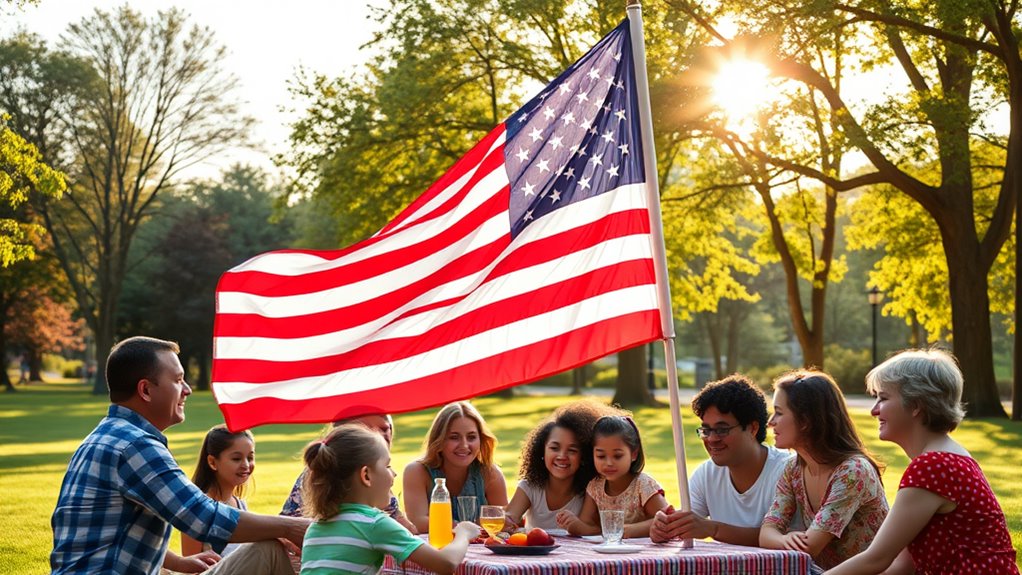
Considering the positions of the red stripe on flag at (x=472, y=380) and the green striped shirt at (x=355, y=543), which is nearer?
the green striped shirt at (x=355, y=543)

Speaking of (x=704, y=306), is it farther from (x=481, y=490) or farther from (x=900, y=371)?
(x=900, y=371)

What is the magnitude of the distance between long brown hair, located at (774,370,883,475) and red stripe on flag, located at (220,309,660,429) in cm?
79

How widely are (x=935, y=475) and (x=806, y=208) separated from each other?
114 ft

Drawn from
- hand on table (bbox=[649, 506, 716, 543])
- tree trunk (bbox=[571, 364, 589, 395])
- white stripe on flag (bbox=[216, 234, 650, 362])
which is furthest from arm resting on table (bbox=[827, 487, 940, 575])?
tree trunk (bbox=[571, 364, 589, 395])

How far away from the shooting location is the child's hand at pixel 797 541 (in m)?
6.00

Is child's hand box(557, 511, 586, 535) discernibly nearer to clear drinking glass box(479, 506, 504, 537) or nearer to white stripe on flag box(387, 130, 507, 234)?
clear drinking glass box(479, 506, 504, 537)

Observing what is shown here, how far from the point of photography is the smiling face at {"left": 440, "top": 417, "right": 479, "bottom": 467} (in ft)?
27.3

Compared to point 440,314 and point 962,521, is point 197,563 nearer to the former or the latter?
point 440,314

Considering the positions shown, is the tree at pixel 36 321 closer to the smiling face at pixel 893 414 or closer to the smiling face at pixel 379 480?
the smiling face at pixel 379 480

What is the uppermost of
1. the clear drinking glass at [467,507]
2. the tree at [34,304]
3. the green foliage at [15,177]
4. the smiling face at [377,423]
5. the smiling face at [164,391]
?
the tree at [34,304]

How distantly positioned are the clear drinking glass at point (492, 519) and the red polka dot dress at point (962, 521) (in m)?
2.24

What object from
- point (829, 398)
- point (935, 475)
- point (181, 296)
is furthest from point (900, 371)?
point (181, 296)

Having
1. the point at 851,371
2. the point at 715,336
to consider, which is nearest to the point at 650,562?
the point at 851,371

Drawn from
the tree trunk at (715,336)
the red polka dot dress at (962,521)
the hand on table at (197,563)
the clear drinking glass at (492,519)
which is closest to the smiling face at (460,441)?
the hand on table at (197,563)
